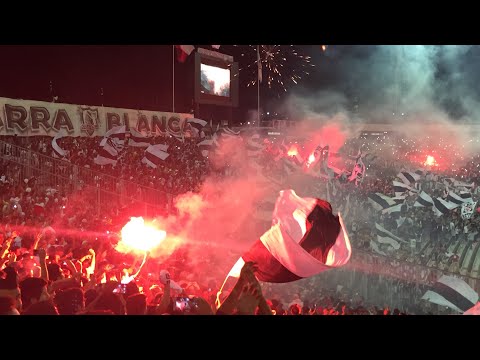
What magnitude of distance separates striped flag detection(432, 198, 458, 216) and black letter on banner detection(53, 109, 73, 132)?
31.2ft

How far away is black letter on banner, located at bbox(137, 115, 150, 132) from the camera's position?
15591 mm

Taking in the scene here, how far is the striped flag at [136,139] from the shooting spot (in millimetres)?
14008

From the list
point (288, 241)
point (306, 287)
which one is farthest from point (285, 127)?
point (288, 241)

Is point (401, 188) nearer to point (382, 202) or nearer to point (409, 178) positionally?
point (409, 178)

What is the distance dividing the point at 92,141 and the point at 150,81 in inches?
284

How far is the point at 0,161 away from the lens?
10.8m

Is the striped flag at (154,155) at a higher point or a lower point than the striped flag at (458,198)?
higher

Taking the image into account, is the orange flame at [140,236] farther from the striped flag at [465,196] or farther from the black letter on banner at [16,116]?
the striped flag at [465,196]

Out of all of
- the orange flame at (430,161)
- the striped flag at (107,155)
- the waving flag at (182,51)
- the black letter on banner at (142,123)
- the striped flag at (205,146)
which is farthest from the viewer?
the orange flame at (430,161)

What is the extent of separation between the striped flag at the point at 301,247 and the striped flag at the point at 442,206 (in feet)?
21.8

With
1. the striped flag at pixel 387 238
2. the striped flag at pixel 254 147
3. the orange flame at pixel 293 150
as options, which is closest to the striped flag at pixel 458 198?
the striped flag at pixel 387 238

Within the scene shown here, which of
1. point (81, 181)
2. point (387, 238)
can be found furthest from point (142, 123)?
point (387, 238)

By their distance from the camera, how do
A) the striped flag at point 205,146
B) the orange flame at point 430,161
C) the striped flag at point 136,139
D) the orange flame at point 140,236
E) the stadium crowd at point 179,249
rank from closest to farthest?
the stadium crowd at point 179,249, the orange flame at point 140,236, the striped flag at point 136,139, the striped flag at point 205,146, the orange flame at point 430,161

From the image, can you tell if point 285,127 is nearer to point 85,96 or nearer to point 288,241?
point 85,96
